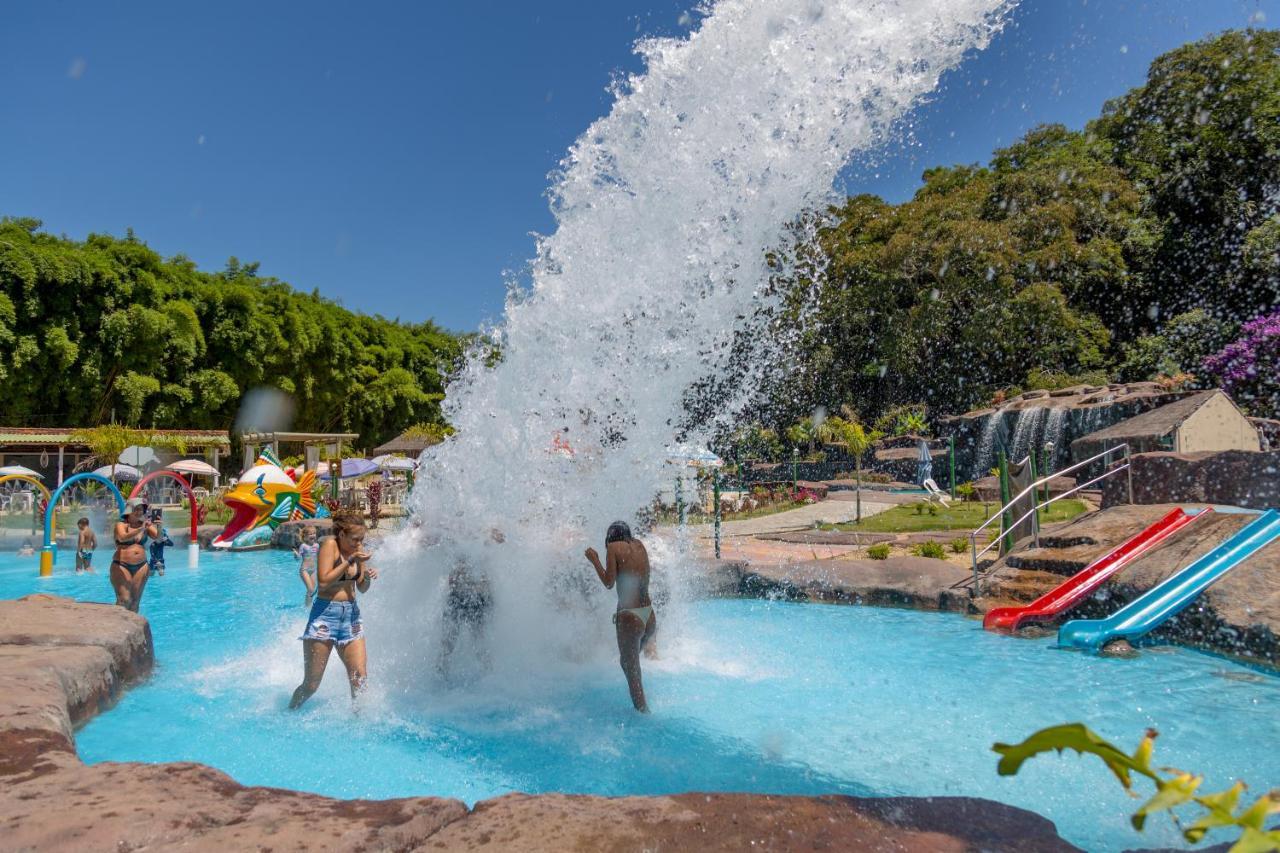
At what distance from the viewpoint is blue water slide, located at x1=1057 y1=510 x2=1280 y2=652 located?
840 cm

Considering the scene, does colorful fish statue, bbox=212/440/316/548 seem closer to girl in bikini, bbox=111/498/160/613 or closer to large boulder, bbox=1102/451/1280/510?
girl in bikini, bbox=111/498/160/613

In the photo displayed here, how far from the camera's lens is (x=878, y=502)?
25.3 meters

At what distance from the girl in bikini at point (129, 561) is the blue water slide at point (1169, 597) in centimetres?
1017

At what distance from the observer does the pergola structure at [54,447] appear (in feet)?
104

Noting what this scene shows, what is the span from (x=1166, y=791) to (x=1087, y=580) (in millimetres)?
10195

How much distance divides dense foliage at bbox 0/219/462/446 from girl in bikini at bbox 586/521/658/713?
2612 centimetres

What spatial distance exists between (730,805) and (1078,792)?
2795mm

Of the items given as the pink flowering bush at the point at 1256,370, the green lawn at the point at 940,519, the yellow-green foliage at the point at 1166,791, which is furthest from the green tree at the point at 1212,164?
the yellow-green foliage at the point at 1166,791

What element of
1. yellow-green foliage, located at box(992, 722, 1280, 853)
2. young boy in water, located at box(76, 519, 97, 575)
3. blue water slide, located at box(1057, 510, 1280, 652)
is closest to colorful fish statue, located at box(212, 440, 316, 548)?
young boy in water, located at box(76, 519, 97, 575)

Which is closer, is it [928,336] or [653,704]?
[653,704]

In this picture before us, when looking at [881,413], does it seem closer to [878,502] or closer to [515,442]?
[878,502]

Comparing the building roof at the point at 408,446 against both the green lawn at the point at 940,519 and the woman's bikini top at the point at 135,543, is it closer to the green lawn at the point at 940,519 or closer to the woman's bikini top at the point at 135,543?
the green lawn at the point at 940,519

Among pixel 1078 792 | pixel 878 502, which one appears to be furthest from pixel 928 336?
pixel 1078 792

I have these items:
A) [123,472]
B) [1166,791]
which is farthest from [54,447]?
[1166,791]
